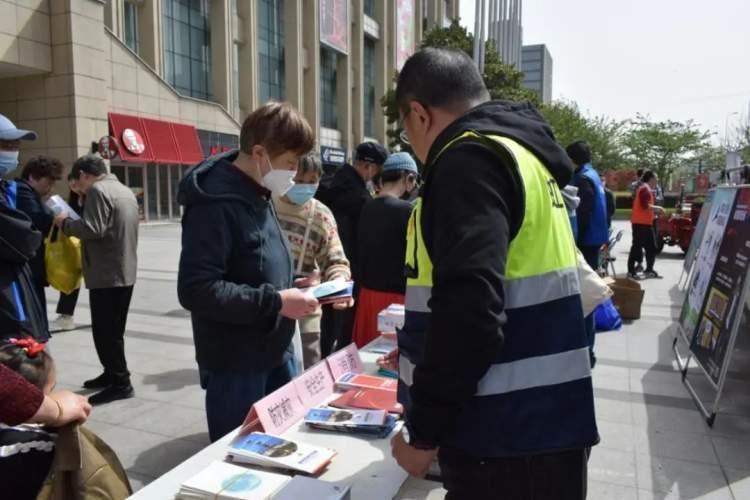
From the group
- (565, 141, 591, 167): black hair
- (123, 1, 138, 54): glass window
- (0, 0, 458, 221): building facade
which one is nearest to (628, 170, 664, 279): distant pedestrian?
(565, 141, 591, 167): black hair

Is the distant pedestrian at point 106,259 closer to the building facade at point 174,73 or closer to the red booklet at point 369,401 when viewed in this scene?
the red booklet at point 369,401

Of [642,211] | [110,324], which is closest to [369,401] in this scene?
[110,324]

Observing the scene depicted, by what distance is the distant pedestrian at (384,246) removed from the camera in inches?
139

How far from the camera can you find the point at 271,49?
30.0 meters

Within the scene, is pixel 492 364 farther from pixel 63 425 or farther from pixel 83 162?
pixel 83 162

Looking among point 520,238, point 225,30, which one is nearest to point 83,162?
point 520,238

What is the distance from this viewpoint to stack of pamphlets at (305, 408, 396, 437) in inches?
81.1

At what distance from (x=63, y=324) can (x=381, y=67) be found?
119 ft

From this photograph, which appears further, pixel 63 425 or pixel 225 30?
pixel 225 30

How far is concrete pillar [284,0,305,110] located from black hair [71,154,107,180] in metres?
26.3

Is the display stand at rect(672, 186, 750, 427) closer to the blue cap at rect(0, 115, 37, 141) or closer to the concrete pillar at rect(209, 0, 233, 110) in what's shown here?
the blue cap at rect(0, 115, 37, 141)

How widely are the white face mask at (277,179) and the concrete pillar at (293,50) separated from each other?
28.7 m

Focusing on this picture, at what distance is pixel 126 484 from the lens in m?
1.75

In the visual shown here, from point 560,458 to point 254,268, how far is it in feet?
4.10
